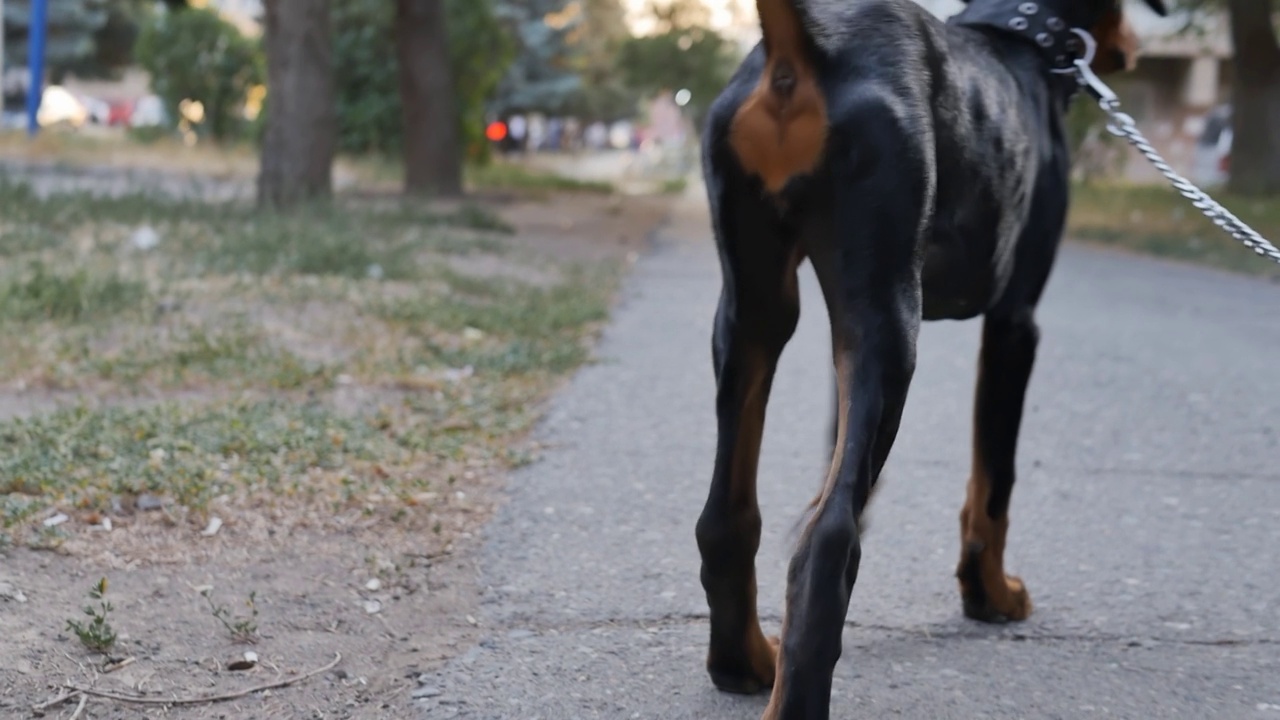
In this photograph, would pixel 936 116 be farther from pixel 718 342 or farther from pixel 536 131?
pixel 536 131

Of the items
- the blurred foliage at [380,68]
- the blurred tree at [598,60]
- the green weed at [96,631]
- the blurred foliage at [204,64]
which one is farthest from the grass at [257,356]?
the blurred tree at [598,60]

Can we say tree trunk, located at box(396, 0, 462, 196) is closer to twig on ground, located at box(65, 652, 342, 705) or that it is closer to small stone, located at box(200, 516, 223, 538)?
small stone, located at box(200, 516, 223, 538)

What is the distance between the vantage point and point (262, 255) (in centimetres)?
900

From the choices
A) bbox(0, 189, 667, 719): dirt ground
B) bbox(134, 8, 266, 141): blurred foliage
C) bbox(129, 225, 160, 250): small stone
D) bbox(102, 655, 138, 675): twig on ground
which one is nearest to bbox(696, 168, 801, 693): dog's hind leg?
bbox(0, 189, 667, 719): dirt ground

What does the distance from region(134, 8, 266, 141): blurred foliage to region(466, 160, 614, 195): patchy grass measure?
4477 mm

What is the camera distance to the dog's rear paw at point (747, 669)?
3.11 metres

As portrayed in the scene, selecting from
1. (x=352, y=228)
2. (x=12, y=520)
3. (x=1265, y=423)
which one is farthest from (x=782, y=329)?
(x=352, y=228)

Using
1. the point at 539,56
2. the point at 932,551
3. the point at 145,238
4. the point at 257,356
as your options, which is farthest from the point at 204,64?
the point at 932,551

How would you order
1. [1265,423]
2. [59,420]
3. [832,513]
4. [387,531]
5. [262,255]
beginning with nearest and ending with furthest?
[832,513] → [387,531] → [59,420] → [1265,423] → [262,255]

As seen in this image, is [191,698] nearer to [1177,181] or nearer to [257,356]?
[1177,181]

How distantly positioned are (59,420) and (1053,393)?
174 inches

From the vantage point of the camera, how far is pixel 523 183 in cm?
2439

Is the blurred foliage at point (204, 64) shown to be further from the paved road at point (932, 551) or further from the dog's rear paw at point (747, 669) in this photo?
the dog's rear paw at point (747, 669)

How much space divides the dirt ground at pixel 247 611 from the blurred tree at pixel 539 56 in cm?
3121
